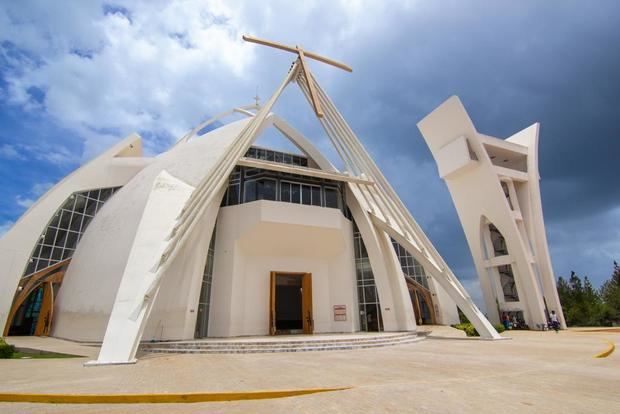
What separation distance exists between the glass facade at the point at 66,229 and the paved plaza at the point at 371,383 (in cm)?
1582

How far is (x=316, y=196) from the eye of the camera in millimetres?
20844

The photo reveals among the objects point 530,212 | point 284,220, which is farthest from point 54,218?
point 530,212

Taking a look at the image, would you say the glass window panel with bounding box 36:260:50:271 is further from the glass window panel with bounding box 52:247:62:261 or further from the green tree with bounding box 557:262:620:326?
the green tree with bounding box 557:262:620:326

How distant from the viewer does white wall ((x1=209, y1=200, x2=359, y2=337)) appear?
17688mm

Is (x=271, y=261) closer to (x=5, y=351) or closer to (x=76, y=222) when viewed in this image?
(x=5, y=351)

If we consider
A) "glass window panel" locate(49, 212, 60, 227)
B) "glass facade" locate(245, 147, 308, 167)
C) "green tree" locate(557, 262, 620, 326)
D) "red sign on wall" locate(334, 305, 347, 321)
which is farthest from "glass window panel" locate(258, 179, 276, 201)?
"green tree" locate(557, 262, 620, 326)

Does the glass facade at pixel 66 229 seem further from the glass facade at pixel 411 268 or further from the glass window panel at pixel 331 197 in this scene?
the glass facade at pixel 411 268

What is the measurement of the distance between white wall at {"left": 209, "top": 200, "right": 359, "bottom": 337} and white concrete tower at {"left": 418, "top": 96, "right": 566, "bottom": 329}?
14.3 metres

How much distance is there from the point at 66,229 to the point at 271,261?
1556cm

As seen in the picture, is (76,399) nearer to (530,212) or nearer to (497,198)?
(497,198)

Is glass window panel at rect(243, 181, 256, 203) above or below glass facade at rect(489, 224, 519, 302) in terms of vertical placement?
above

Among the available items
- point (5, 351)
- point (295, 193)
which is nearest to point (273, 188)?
point (295, 193)

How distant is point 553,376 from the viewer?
21.4 ft

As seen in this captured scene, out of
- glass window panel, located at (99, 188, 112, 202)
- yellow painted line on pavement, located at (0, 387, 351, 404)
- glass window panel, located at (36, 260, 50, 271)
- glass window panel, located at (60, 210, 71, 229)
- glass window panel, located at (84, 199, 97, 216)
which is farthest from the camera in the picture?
glass window panel, located at (99, 188, 112, 202)
